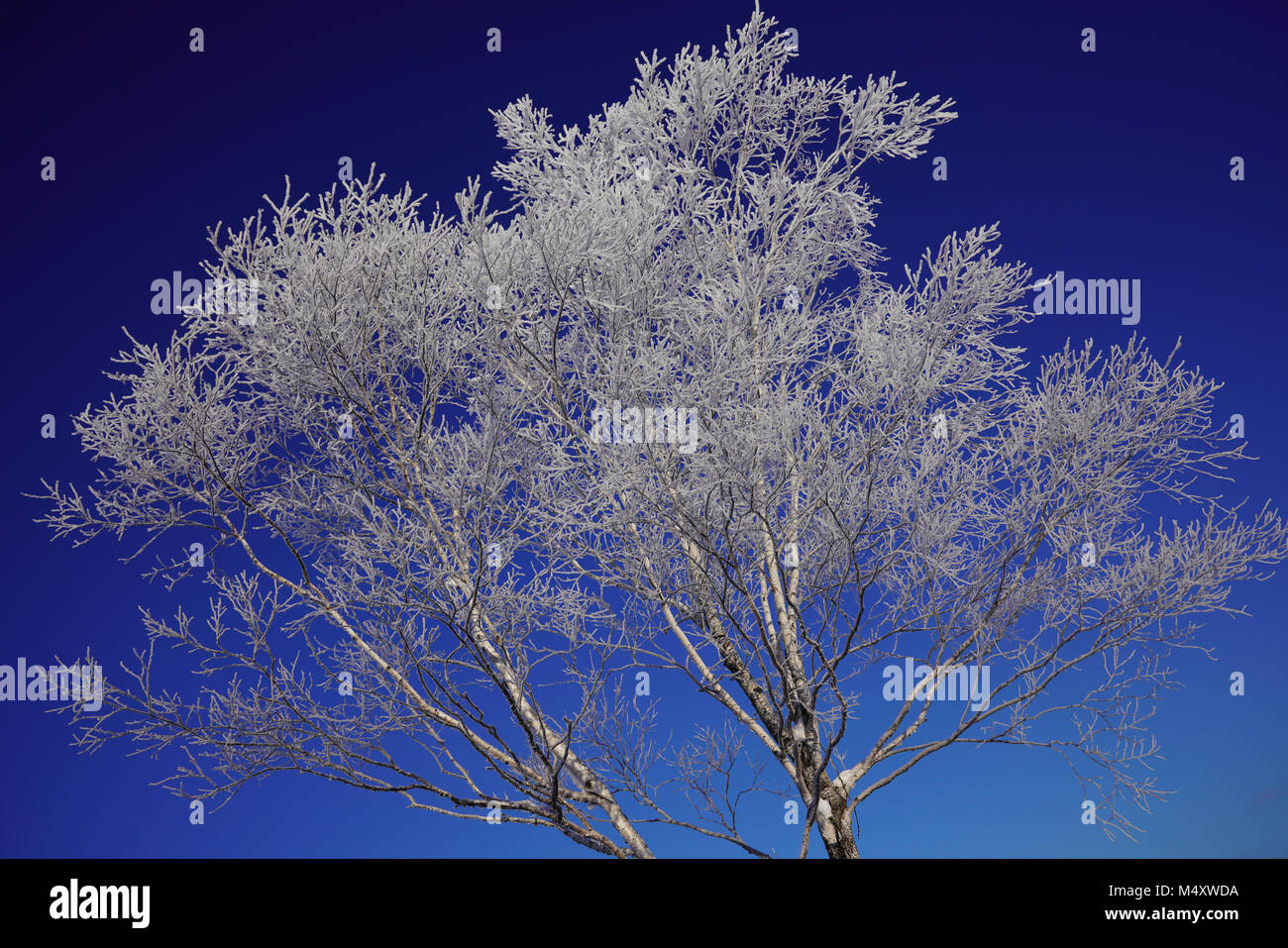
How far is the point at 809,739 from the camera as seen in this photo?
7.23m

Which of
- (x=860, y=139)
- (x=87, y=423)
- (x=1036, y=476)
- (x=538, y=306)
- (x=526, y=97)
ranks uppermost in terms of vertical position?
(x=526, y=97)

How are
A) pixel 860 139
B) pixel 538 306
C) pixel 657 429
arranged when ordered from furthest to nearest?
pixel 860 139
pixel 538 306
pixel 657 429

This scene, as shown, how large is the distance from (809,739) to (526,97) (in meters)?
6.41

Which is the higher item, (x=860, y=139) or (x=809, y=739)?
(x=860, y=139)

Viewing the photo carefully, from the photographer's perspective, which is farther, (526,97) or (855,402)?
(526,97)

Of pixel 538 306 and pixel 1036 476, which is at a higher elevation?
pixel 538 306

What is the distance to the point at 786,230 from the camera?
8.59 meters

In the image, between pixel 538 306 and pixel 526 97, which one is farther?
pixel 526 97

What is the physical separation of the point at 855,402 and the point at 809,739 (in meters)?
2.67
